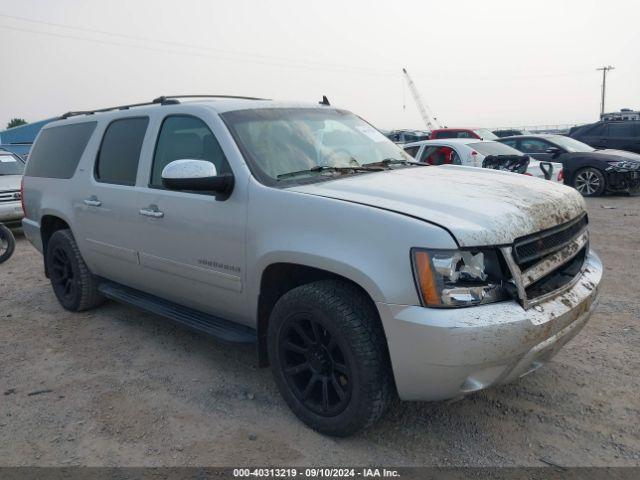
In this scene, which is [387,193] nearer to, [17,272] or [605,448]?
[605,448]

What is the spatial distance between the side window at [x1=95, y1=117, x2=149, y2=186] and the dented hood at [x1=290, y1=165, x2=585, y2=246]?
64.9 inches

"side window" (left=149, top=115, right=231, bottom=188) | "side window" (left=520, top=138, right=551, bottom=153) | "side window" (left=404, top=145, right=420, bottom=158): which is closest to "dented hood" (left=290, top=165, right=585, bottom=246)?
"side window" (left=149, top=115, right=231, bottom=188)

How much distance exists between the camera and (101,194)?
427cm

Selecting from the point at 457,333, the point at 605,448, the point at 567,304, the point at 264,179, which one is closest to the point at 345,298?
the point at 457,333

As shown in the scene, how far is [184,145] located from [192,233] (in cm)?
68

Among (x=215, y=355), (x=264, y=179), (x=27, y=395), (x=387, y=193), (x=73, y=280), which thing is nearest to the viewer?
(x=387, y=193)

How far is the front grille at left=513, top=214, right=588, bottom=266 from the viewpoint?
99.9 inches

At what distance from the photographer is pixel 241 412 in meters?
3.19

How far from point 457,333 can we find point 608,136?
1497 centimetres

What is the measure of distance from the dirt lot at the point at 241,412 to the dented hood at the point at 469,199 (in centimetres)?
111

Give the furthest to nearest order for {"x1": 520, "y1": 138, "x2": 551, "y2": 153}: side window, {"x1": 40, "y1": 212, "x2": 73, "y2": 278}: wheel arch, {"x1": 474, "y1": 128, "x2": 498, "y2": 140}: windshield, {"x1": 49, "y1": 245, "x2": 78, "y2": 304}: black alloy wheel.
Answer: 1. {"x1": 474, "y1": 128, "x2": 498, "y2": 140}: windshield
2. {"x1": 520, "y1": 138, "x2": 551, "y2": 153}: side window
3. {"x1": 40, "y1": 212, "x2": 73, "y2": 278}: wheel arch
4. {"x1": 49, "y1": 245, "x2": 78, "y2": 304}: black alloy wheel

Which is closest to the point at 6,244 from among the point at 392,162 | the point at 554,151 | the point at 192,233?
the point at 192,233

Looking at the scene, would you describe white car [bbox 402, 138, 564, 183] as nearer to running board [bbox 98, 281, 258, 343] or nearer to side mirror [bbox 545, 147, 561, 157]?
side mirror [bbox 545, 147, 561, 157]

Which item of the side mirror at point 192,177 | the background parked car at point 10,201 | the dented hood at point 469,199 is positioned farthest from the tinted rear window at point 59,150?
the background parked car at point 10,201
